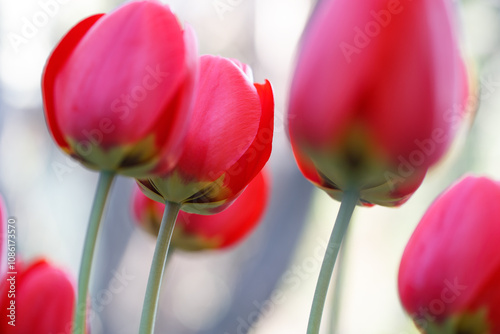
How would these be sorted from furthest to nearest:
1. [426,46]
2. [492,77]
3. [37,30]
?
[492,77] < [37,30] < [426,46]

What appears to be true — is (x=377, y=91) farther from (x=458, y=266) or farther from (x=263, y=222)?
(x=263, y=222)

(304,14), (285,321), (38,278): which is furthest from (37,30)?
(38,278)

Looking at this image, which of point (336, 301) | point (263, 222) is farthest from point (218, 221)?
point (263, 222)

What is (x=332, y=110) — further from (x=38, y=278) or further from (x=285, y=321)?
(x=285, y=321)

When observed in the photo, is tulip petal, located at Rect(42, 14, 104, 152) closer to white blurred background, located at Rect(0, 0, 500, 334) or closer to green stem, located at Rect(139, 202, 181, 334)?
green stem, located at Rect(139, 202, 181, 334)

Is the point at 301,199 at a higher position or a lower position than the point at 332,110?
lower

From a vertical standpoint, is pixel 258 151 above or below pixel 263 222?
above

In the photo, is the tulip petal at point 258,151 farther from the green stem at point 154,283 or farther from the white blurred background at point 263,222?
the white blurred background at point 263,222
